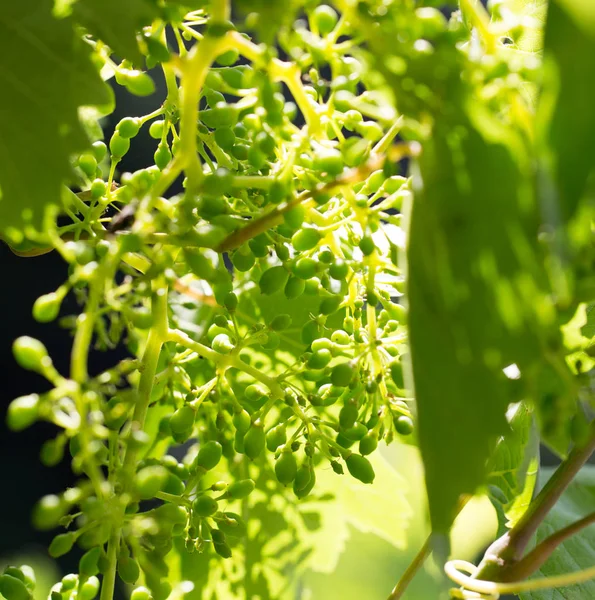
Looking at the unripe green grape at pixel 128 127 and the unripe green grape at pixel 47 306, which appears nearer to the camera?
the unripe green grape at pixel 47 306

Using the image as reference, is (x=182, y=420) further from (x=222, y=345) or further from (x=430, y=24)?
(x=430, y=24)

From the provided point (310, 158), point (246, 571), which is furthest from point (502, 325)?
point (246, 571)

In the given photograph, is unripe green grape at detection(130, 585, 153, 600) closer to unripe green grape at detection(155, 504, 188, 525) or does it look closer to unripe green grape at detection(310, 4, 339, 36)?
unripe green grape at detection(155, 504, 188, 525)

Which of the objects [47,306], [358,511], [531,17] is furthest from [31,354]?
[358,511]

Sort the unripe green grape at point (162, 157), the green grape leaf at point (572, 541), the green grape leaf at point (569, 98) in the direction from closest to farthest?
the green grape leaf at point (569, 98), the unripe green grape at point (162, 157), the green grape leaf at point (572, 541)

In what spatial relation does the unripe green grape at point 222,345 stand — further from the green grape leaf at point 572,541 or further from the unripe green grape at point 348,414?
the green grape leaf at point 572,541

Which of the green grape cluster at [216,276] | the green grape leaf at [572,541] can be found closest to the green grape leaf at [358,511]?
the green grape leaf at [572,541]

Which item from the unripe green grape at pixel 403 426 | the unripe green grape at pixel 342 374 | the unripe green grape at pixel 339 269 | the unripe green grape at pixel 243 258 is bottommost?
the unripe green grape at pixel 403 426
